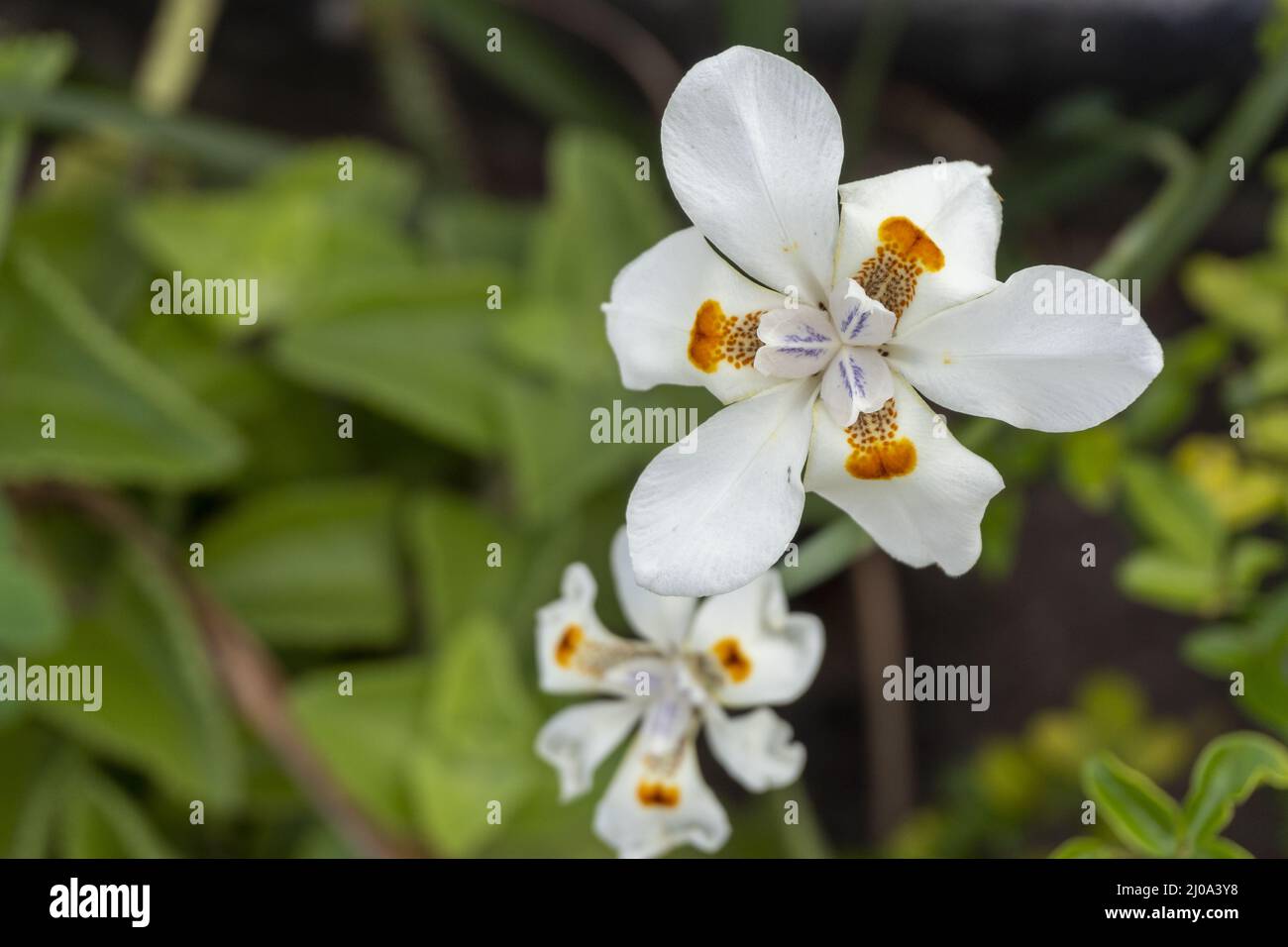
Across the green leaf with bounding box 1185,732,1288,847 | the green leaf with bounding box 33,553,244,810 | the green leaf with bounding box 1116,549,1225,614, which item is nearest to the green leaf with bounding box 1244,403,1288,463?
the green leaf with bounding box 1116,549,1225,614

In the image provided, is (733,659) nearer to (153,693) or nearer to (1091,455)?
(1091,455)

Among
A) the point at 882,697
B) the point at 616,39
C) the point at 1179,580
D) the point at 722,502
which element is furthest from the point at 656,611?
the point at 616,39

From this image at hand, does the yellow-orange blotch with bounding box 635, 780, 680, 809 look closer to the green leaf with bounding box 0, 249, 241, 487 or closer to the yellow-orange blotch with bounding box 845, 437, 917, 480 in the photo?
the yellow-orange blotch with bounding box 845, 437, 917, 480

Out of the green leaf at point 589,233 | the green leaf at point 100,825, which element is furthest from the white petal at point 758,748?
the green leaf at point 100,825

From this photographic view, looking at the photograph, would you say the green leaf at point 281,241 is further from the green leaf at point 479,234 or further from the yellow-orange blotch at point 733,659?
the yellow-orange blotch at point 733,659

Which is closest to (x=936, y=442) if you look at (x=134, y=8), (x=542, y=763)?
(x=542, y=763)

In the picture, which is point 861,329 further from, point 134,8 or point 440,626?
point 134,8
